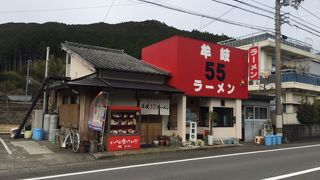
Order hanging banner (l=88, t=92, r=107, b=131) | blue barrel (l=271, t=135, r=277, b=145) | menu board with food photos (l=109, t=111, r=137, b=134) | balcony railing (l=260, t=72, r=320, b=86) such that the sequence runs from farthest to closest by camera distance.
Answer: balcony railing (l=260, t=72, r=320, b=86), blue barrel (l=271, t=135, r=277, b=145), menu board with food photos (l=109, t=111, r=137, b=134), hanging banner (l=88, t=92, r=107, b=131)

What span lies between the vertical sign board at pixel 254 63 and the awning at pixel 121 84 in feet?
22.2

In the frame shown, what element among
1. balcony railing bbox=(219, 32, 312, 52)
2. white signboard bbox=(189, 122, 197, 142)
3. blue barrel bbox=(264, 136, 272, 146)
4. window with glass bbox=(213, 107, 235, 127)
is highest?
balcony railing bbox=(219, 32, 312, 52)

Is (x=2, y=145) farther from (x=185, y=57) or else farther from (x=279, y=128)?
(x=279, y=128)

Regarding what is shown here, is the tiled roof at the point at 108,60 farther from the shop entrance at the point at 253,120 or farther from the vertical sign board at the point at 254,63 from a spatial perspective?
the shop entrance at the point at 253,120

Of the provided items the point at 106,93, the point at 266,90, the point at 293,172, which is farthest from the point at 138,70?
the point at 266,90

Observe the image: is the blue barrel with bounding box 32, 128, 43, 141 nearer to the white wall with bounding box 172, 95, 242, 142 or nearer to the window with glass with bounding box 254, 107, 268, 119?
the white wall with bounding box 172, 95, 242, 142

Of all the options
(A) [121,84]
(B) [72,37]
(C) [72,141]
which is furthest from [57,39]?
(C) [72,141]

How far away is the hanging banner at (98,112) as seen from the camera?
16000 mm

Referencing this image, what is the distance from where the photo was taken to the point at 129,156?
51.2 feet

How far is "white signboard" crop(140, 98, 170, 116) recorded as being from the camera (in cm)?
1880

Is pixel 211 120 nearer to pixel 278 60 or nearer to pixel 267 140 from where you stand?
pixel 267 140

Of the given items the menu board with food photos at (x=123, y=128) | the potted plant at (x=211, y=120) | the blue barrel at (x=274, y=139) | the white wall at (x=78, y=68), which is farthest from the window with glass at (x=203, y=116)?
the white wall at (x=78, y=68)

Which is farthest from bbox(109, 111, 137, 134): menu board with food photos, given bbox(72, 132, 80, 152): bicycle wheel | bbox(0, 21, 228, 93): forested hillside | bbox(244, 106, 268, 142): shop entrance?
bbox(0, 21, 228, 93): forested hillside

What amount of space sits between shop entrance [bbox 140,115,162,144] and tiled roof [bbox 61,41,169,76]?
2572mm
